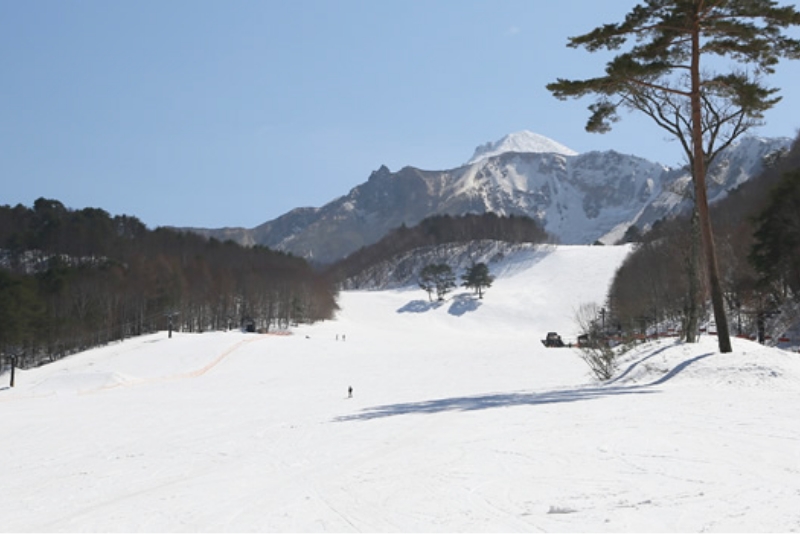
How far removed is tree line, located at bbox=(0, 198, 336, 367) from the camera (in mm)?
69500

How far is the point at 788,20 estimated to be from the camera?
18094mm

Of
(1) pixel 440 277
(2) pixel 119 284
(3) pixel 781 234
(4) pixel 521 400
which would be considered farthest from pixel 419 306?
(4) pixel 521 400

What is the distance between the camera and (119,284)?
80.1 metres

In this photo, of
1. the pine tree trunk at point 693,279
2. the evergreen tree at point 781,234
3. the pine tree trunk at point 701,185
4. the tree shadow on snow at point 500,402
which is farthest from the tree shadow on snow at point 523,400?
the evergreen tree at point 781,234

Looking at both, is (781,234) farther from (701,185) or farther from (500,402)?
(500,402)

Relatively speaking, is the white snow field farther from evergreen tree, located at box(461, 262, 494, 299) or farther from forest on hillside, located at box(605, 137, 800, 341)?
evergreen tree, located at box(461, 262, 494, 299)

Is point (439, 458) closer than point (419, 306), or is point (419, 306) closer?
point (439, 458)

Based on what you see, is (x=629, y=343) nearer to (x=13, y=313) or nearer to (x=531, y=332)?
(x=13, y=313)

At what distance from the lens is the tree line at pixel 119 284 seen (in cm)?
6950

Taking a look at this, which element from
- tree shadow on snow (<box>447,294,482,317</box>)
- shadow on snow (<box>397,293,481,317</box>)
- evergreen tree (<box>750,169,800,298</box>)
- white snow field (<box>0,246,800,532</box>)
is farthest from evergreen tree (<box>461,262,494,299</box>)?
white snow field (<box>0,246,800,532</box>)

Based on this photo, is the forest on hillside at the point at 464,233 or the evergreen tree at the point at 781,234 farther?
the forest on hillside at the point at 464,233

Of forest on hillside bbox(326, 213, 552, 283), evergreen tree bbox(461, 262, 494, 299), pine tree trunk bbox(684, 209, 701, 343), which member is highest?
forest on hillside bbox(326, 213, 552, 283)

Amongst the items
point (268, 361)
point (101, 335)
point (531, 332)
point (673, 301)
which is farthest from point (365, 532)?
point (531, 332)

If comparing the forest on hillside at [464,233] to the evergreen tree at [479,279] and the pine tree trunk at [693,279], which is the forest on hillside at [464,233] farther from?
the pine tree trunk at [693,279]
